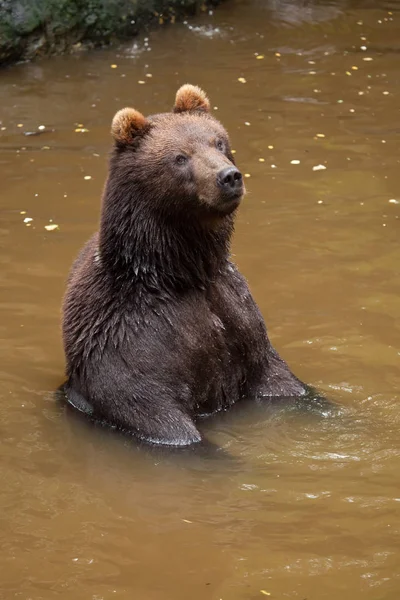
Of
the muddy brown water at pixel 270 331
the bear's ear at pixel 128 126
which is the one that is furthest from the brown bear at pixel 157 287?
the muddy brown water at pixel 270 331

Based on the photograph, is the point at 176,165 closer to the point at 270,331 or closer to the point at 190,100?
the point at 190,100

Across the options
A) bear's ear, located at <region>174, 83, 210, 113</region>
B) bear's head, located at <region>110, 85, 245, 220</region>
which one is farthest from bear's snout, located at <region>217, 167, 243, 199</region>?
bear's ear, located at <region>174, 83, 210, 113</region>

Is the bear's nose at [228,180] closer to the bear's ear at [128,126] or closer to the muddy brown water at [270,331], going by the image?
the bear's ear at [128,126]

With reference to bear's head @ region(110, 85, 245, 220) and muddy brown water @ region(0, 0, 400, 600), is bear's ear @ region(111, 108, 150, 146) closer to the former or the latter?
bear's head @ region(110, 85, 245, 220)

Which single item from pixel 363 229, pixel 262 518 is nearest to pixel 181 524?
pixel 262 518

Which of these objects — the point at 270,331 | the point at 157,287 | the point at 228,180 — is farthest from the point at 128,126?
the point at 270,331

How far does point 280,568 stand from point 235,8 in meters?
13.7

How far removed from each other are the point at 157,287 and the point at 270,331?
185 centimetres

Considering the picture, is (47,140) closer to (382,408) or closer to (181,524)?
(382,408)

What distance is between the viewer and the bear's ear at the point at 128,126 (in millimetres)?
7477

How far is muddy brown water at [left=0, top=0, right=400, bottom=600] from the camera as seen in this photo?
6086 mm

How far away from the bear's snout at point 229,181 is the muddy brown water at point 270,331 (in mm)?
1777

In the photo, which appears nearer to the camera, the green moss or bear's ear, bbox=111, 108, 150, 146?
bear's ear, bbox=111, 108, 150, 146

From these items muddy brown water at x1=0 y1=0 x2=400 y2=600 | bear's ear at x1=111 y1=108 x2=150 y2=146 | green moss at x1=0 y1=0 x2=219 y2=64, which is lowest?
muddy brown water at x1=0 y1=0 x2=400 y2=600
